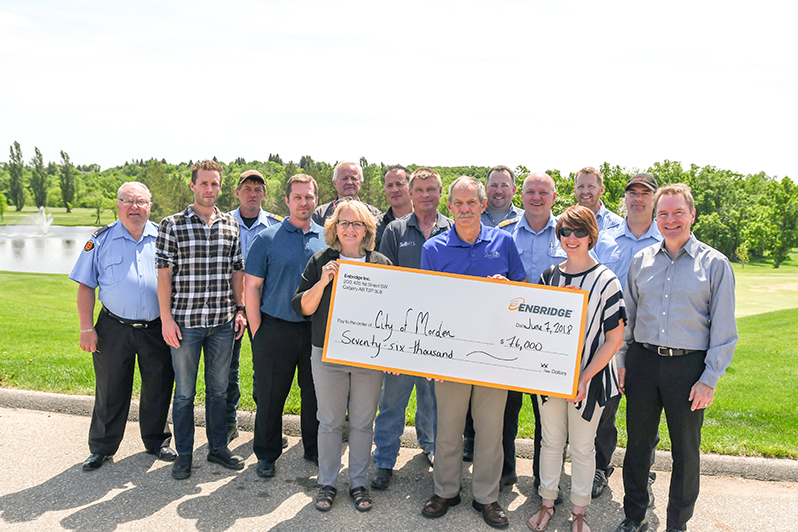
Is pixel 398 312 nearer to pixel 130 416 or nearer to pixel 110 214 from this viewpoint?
pixel 130 416

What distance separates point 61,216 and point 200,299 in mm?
153812

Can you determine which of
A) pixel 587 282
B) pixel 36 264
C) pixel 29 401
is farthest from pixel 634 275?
pixel 36 264

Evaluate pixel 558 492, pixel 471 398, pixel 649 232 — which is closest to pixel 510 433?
pixel 558 492

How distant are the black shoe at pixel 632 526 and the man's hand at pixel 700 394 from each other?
40.5 inches

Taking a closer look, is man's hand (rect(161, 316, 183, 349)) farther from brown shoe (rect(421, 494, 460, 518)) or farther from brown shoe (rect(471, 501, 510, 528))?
brown shoe (rect(471, 501, 510, 528))

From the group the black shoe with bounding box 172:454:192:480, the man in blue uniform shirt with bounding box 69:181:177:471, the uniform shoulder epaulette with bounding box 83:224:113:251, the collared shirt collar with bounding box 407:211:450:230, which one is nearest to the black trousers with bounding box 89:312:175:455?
the man in blue uniform shirt with bounding box 69:181:177:471

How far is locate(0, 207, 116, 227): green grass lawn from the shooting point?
11825 centimetres

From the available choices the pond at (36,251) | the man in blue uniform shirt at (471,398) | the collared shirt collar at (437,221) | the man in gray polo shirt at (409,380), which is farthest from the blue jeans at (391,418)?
the pond at (36,251)

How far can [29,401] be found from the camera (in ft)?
20.2

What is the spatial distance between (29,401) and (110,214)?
168040 mm

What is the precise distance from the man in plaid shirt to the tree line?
2033 mm

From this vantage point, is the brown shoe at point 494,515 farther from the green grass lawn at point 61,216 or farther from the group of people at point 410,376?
the green grass lawn at point 61,216

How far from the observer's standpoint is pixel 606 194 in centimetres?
5897

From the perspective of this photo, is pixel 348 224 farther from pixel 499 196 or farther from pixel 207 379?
pixel 499 196
